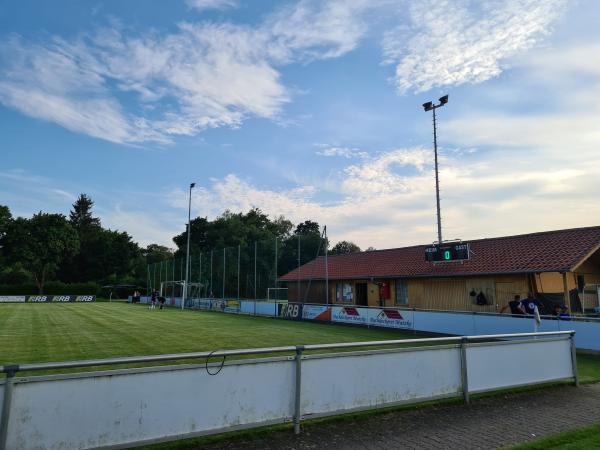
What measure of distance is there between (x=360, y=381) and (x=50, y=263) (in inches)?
2954

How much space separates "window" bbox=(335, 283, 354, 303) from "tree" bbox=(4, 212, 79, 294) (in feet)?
172

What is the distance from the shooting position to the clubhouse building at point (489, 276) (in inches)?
771

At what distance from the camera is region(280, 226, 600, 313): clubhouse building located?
19.6 m

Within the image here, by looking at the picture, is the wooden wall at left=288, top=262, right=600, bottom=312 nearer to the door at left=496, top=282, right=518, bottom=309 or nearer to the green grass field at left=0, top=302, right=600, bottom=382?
the door at left=496, top=282, right=518, bottom=309

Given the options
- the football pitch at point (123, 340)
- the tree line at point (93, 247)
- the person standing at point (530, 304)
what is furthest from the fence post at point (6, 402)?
the tree line at point (93, 247)

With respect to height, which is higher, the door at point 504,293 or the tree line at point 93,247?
the tree line at point 93,247

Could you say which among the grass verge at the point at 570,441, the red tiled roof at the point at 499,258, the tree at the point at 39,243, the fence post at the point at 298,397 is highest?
the tree at the point at 39,243

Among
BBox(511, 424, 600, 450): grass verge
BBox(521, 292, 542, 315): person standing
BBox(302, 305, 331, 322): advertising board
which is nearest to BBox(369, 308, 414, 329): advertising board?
BBox(302, 305, 331, 322): advertising board

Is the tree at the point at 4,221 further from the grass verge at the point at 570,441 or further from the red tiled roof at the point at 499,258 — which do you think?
the grass verge at the point at 570,441

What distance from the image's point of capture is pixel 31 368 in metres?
4.14

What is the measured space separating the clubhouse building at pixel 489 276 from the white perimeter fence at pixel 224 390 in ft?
45.8

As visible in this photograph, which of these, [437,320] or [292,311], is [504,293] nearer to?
[437,320]

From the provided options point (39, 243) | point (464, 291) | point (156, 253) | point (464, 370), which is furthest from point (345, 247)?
point (464, 370)

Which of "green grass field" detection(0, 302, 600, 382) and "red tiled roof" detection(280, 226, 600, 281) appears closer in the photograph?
"green grass field" detection(0, 302, 600, 382)
